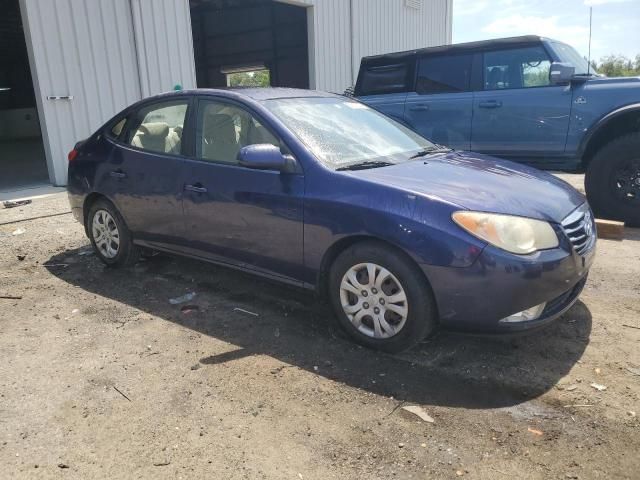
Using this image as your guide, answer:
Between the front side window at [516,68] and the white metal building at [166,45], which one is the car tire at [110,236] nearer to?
the white metal building at [166,45]

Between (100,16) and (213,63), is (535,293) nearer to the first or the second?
(100,16)

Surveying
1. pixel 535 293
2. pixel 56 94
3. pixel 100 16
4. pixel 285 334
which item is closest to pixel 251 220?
pixel 285 334

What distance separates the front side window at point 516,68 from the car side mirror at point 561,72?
251 millimetres

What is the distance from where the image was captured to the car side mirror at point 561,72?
608 cm

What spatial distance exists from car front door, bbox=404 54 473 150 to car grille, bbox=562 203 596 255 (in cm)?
380

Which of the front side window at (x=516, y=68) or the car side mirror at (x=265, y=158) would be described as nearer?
the car side mirror at (x=265, y=158)

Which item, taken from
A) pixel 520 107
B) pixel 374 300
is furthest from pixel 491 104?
pixel 374 300

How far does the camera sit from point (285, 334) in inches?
144

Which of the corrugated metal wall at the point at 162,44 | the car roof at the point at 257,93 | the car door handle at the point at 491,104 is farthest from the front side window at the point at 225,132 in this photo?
the corrugated metal wall at the point at 162,44

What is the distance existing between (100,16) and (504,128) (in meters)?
6.74

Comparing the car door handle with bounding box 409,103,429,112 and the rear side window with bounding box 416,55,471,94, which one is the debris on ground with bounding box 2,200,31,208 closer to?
the car door handle with bounding box 409,103,429,112

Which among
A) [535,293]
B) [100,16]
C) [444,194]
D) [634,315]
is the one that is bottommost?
[634,315]

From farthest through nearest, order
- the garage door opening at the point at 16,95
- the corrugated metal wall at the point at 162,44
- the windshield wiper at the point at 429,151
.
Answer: the garage door opening at the point at 16,95 → the corrugated metal wall at the point at 162,44 → the windshield wiper at the point at 429,151

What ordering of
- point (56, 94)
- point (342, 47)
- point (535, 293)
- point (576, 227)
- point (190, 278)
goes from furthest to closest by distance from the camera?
point (342, 47), point (56, 94), point (190, 278), point (576, 227), point (535, 293)
